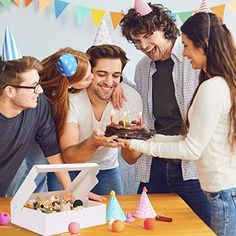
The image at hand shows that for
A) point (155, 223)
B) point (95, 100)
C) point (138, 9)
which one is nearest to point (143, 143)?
point (155, 223)

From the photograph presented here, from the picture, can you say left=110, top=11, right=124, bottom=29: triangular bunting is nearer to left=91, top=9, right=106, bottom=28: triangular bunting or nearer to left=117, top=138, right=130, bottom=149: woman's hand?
left=91, top=9, right=106, bottom=28: triangular bunting

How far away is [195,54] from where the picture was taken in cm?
187

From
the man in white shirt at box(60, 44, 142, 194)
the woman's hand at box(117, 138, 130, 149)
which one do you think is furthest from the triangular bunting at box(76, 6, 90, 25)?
the woman's hand at box(117, 138, 130, 149)

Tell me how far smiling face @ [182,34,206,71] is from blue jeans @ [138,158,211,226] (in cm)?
53

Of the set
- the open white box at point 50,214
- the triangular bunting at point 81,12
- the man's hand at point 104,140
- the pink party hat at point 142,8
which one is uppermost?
the triangular bunting at point 81,12

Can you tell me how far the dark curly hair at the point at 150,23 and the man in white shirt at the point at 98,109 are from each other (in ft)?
0.50

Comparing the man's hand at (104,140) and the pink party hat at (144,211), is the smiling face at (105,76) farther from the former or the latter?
the pink party hat at (144,211)

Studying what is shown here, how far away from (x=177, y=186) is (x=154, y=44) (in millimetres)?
616

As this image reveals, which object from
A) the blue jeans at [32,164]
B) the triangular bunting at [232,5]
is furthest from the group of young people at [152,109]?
the triangular bunting at [232,5]

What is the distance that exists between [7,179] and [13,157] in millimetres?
103

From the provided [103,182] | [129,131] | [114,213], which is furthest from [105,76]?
[114,213]

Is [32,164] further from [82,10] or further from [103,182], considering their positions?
[82,10]

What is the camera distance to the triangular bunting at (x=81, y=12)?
10.1 feet

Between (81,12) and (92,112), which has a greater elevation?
(81,12)
